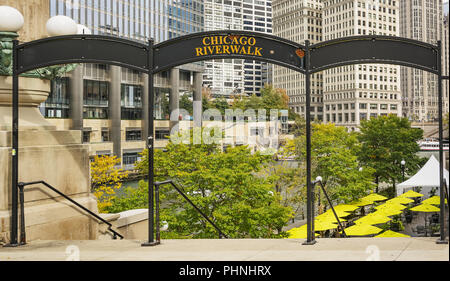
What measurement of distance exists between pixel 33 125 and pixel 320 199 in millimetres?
28751

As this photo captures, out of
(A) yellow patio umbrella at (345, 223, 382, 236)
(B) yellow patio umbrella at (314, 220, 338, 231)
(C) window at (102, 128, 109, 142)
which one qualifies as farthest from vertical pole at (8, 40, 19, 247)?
(C) window at (102, 128, 109, 142)

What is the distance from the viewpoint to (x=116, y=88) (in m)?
65.5

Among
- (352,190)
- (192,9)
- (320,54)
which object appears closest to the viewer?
(320,54)

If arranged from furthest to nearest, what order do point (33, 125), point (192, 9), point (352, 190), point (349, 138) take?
1. point (192, 9)
2. point (349, 138)
3. point (352, 190)
4. point (33, 125)

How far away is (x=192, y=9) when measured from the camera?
84.1 m

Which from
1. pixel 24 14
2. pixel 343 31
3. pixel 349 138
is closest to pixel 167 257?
pixel 24 14

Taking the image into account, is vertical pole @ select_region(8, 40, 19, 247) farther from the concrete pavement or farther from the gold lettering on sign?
the gold lettering on sign

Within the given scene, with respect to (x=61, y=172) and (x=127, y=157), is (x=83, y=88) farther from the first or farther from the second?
(x=61, y=172)

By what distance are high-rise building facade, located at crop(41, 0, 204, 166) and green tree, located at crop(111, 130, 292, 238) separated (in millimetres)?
35423

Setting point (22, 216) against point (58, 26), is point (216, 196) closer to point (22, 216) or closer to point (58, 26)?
point (58, 26)

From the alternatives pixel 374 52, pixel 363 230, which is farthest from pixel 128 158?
pixel 374 52

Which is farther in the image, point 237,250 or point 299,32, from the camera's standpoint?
point 299,32

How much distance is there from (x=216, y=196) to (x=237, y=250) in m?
16.9

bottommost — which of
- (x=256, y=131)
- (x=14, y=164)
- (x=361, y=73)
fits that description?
(x=14, y=164)
